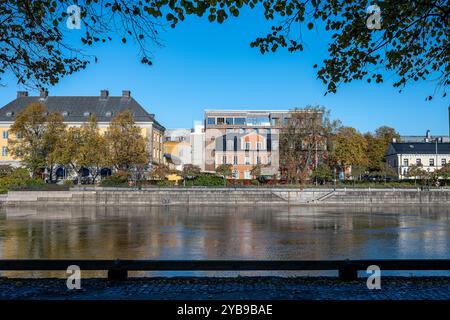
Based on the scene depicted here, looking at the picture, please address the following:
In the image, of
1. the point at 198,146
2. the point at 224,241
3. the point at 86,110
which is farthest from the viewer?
the point at 198,146

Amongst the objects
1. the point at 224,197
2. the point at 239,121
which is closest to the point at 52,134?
the point at 224,197

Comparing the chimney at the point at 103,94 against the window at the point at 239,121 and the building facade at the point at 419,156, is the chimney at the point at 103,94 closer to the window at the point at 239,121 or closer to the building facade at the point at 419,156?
→ the window at the point at 239,121

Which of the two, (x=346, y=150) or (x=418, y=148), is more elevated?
(x=418, y=148)

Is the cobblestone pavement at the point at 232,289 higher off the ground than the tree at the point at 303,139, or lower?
lower

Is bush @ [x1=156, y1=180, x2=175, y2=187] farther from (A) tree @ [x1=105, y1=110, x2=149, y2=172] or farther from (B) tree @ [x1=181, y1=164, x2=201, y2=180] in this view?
(A) tree @ [x1=105, y1=110, x2=149, y2=172]

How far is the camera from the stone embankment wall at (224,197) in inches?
2219

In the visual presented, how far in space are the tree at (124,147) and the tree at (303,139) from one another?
964 inches

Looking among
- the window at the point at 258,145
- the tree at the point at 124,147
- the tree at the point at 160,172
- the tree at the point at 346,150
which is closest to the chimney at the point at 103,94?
the tree at the point at 124,147

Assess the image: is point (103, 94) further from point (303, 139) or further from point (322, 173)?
point (322, 173)

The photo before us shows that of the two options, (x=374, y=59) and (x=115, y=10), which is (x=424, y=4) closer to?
(x=374, y=59)

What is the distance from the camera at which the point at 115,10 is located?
27.2ft

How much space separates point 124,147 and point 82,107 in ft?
67.9

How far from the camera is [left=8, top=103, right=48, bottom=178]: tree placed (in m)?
62.6

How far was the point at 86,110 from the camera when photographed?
79.9 metres
